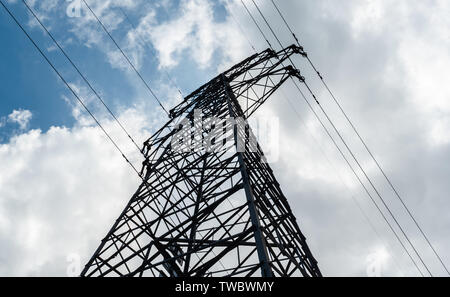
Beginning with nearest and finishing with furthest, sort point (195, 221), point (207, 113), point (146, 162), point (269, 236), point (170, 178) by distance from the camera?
1. point (269, 236)
2. point (195, 221)
3. point (170, 178)
4. point (146, 162)
5. point (207, 113)

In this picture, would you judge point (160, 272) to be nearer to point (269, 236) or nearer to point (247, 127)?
point (269, 236)

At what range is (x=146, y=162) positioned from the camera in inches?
390

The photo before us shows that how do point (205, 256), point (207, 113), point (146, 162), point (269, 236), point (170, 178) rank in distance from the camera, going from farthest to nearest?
point (207, 113)
point (146, 162)
point (170, 178)
point (205, 256)
point (269, 236)

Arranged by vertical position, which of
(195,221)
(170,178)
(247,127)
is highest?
(247,127)
